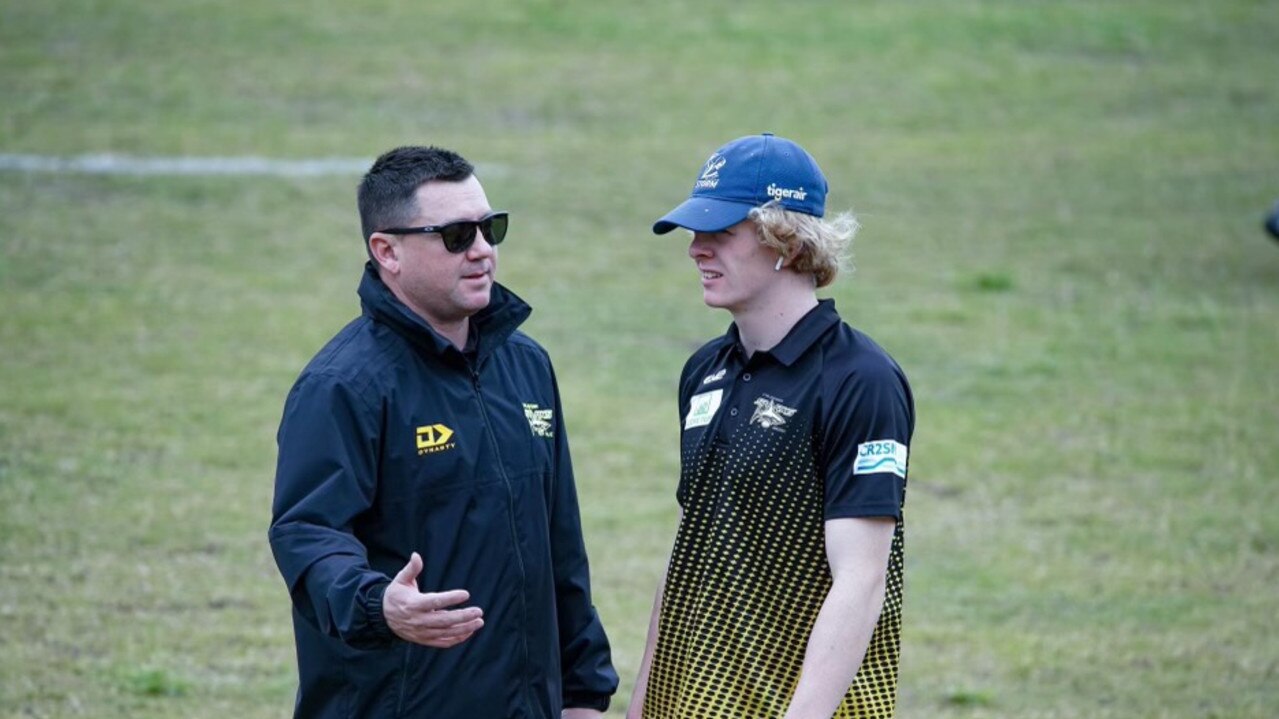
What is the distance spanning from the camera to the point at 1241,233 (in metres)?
17.5

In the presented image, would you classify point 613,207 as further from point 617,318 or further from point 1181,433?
point 1181,433

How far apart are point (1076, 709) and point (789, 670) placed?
3.76 m

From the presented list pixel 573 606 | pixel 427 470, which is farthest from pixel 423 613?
pixel 573 606

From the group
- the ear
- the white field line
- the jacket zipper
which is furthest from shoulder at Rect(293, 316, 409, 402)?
the white field line

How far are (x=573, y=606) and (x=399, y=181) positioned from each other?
1.12 metres

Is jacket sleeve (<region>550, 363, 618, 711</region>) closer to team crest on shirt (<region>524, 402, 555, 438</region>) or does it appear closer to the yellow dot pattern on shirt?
team crest on shirt (<region>524, 402, 555, 438</region>)

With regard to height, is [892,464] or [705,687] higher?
[892,464]

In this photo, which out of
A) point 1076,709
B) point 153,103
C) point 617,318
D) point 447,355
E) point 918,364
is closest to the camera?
point 447,355

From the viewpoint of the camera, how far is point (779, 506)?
13.2 feet

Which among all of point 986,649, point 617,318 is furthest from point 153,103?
point 986,649

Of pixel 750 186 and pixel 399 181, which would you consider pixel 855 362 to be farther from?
pixel 399 181

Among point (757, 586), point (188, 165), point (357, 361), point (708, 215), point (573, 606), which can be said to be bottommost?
point (573, 606)

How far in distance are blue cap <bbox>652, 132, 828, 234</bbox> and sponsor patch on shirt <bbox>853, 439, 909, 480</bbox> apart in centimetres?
57

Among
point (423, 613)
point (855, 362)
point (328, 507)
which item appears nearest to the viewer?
point (423, 613)
